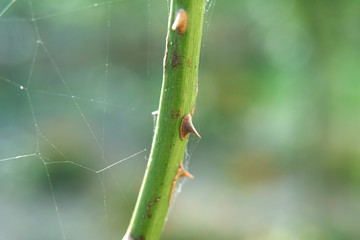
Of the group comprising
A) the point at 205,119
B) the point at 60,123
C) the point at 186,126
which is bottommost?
the point at 60,123

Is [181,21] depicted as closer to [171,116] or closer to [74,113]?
[171,116]

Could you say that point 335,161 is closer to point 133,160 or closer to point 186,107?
point 133,160

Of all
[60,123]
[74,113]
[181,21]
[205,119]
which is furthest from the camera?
A: [205,119]

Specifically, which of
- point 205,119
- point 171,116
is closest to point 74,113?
point 205,119

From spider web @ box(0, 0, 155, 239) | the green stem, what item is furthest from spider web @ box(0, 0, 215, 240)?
the green stem

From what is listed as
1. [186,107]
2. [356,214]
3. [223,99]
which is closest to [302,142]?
[356,214]

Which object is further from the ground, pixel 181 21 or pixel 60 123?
pixel 181 21
